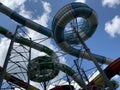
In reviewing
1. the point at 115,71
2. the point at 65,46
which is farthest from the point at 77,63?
the point at 115,71

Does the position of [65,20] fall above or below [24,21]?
below

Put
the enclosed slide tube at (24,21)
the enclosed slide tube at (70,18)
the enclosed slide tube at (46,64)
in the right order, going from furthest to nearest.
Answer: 1. the enclosed slide tube at (24,21)
2. the enclosed slide tube at (46,64)
3. the enclosed slide tube at (70,18)

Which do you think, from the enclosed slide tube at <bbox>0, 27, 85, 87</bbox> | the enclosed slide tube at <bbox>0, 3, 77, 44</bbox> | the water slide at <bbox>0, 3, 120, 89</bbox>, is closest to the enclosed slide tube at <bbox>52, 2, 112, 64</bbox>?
the water slide at <bbox>0, 3, 120, 89</bbox>

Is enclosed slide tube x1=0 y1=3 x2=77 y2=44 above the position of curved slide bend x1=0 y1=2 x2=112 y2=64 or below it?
above

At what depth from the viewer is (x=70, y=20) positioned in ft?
82.2

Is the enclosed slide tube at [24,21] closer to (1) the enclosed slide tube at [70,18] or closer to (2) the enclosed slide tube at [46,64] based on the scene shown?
(2) the enclosed slide tube at [46,64]

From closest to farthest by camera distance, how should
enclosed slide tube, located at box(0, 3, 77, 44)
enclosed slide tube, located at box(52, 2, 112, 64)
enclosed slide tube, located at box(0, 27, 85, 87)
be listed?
enclosed slide tube, located at box(52, 2, 112, 64), enclosed slide tube, located at box(0, 27, 85, 87), enclosed slide tube, located at box(0, 3, 77, 44)

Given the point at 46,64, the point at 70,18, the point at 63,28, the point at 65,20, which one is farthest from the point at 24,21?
the point at 70,18

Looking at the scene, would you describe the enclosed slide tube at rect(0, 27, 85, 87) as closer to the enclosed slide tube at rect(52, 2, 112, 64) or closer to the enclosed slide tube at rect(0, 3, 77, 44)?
the enclosed slide tube at rect(0, 3, 77, 44)

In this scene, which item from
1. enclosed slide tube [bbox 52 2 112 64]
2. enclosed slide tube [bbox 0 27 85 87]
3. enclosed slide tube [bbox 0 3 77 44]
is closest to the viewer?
enclosed slide tube [bbox 52 2 112 64]

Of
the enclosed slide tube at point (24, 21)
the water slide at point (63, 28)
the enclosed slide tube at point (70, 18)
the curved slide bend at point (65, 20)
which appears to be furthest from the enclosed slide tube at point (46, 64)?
the enclosed slide tube at point (70, 18)

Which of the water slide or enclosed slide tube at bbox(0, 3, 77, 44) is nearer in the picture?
the water slide

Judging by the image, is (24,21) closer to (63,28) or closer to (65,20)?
(63,28)

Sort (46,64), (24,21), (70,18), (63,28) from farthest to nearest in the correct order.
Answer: (24,21) → (46,64) → (63,28) → (70,18)
